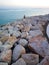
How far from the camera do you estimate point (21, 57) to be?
2438mm

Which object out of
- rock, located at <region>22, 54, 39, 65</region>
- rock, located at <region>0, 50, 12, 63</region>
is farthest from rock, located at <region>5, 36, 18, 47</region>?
rock, located at <region>22, 54, 39, 65</region>

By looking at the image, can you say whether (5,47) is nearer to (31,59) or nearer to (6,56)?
(6,56)

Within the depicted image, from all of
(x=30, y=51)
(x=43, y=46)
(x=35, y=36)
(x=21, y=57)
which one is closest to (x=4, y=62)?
(x=21, y=57)

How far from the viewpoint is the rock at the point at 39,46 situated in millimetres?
2555

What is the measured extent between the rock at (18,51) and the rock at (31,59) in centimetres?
10

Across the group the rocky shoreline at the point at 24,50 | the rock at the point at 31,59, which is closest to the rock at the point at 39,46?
the rocky shoreline at the point at 24,50

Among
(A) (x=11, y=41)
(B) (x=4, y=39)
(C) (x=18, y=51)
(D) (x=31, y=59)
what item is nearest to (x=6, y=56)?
(C) (x=18, y=51)

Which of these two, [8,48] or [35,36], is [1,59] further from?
[35,36]

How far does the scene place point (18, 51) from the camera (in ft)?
8.38

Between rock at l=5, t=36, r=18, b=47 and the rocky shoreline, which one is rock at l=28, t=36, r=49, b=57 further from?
rock at l=5, t=36, r=18, b=47

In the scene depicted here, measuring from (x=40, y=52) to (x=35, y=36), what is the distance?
2.30 ft

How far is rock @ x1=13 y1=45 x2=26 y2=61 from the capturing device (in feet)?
8.14

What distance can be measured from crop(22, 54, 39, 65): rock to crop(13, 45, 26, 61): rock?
10 cm

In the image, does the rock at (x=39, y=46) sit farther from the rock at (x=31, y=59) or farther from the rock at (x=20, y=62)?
the rock at (x=20, y=62)
